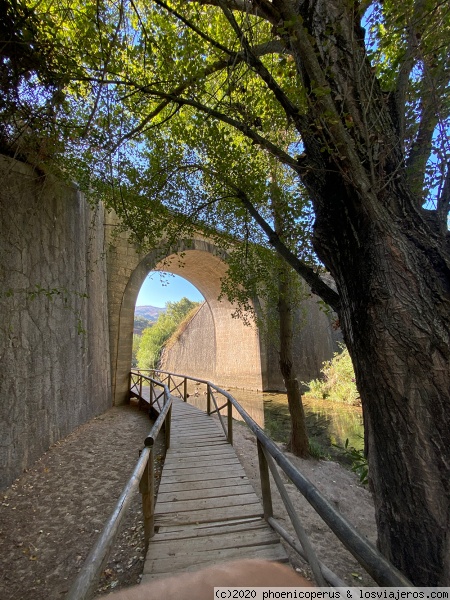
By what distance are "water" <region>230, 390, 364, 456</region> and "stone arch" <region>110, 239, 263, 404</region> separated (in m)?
1.53

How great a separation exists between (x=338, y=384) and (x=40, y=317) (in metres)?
10.2

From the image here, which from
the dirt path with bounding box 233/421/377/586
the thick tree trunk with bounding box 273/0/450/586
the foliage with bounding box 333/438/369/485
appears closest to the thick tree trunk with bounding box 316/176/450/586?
the thick tree trunk with bounding box 273/0/450/586

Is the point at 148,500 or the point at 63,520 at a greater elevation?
the point at 148,500

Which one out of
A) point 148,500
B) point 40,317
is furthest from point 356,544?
point 40,317

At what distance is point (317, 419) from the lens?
8.79 m

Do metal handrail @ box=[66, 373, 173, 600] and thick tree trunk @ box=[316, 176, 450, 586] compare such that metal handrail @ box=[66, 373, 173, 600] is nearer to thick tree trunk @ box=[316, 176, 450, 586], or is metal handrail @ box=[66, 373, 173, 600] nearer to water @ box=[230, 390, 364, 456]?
thick tree trunk @ box=[316, 176, 450, 586]

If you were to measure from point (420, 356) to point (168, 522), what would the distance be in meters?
2.24

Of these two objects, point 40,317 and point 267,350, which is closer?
point 40,317

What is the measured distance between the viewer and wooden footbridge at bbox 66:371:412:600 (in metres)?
0.93

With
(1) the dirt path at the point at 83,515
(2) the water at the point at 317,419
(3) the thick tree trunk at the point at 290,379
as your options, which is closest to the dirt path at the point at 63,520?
(1) the dirt path at the point at 83,515

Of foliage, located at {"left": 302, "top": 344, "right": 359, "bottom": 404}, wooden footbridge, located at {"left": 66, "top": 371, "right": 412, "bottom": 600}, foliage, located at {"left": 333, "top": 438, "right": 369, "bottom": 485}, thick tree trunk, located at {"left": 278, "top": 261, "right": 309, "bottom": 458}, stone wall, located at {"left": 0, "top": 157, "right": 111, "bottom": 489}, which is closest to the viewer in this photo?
wooden footbridge, located at {"left": 66, "top": 371, "right": 412, "bottom": 600}

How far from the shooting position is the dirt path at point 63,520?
212cm

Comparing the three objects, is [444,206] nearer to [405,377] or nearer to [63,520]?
[405,377]

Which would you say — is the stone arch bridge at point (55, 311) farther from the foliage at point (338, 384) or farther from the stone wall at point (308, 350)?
the foliage at point (338, 384)
